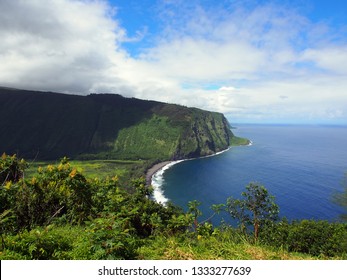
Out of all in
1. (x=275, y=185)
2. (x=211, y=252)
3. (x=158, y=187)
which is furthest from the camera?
(x=158, y=187)

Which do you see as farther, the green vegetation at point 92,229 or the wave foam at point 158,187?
the wave foam at point 158,187

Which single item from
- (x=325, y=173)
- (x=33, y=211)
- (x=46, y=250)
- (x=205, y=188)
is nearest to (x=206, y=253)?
(x=46, y=250)

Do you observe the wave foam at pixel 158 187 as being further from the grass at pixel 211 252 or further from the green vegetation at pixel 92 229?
the grass at pixel 211 252

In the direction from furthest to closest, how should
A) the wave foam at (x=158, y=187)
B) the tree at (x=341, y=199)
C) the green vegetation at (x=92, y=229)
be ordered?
the wave foam at (x=158, y=187) → the tree at (x=341, y=199) → the green vegetation at (x=92, y=229)

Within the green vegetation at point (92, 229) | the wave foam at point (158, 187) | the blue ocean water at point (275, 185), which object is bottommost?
the wave foam at point (158, 187)

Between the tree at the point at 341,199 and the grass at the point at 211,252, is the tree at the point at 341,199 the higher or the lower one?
Result: the lower one

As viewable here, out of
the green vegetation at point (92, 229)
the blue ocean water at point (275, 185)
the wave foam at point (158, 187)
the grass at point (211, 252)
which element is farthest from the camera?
the wave foam at point (158, 187)

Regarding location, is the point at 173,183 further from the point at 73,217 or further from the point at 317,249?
the point at 73,217

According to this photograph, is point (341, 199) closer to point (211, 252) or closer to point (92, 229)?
point (211, 252)

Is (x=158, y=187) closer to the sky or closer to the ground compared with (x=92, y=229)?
closer to the ground

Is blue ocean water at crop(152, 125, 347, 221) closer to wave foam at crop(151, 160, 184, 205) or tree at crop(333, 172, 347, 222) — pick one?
wave foam at crop(151, 160, 184, 205)

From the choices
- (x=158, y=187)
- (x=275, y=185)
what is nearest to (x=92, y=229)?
(x=158, y=187)

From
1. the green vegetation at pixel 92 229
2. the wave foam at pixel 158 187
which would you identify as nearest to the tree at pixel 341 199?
the wave foam at pixel 158 187
